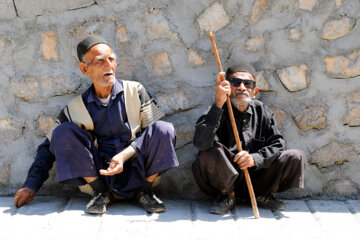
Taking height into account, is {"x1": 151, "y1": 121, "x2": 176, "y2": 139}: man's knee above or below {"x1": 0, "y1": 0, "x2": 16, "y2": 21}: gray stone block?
below

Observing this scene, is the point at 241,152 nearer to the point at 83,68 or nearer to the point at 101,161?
the point at 101,161

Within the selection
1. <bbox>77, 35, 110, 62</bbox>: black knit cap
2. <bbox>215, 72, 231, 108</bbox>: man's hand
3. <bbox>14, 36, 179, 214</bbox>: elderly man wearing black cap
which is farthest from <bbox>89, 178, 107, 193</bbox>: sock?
<bbox>215, 72, 231, 108</bbox>: man's hand

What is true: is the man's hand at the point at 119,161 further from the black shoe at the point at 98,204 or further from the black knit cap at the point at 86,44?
the black knit cap at the point at 86,44

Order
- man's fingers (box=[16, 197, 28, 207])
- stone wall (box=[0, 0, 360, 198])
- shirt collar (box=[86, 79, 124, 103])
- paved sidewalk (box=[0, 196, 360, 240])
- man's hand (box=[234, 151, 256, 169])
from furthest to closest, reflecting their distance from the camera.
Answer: stone wall (box=[0, 0, 360, 198]) → shirt collar (box=[86, 79, 124, 103]) → man's fingers (box=[16, 197, 28, 207]) → man's hand (box=[234, 151, 256, 169]) → paved sidewalk (box=[0, 196, 360, 240])

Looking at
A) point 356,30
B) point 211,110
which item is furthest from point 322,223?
point 356,30

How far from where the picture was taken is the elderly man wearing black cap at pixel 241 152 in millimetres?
3340

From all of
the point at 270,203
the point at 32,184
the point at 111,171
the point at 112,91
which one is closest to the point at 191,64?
the point at 112,91

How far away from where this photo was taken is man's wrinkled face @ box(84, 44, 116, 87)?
11.4 ft

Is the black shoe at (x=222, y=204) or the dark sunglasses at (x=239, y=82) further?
the dark sunglasses at (x=239, y=82)

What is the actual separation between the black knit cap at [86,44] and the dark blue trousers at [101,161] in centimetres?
52

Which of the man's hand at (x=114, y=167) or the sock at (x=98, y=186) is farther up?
the man's hand at (x=114, y=167)

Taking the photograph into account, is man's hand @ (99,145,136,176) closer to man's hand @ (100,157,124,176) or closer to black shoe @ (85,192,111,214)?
man's hand @ (100,157,124,176)

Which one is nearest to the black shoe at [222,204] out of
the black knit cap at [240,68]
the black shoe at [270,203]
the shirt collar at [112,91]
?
the black shoe at [270,203]

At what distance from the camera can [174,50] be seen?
3.81m
